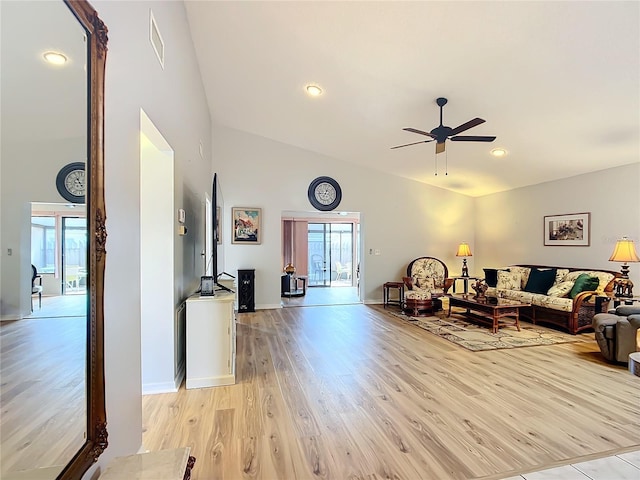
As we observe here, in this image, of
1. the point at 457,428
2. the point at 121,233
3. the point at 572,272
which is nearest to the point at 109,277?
→ the point at 121,233

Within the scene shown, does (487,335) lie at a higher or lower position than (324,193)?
lower

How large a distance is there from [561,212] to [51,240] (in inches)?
291

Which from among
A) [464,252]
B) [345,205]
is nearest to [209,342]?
[345,205]

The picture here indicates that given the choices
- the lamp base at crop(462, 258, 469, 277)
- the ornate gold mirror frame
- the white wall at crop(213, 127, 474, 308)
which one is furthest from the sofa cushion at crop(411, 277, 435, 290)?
the ornate gold mirror frame

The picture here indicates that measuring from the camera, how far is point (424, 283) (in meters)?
7.10

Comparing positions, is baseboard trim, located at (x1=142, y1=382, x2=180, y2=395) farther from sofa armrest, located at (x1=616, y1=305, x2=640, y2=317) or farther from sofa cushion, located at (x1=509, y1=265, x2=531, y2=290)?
sofa cushion, located at (x1=509, y1=265, x2=531, y2=290)

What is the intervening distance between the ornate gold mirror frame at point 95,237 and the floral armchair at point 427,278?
19.2 ft

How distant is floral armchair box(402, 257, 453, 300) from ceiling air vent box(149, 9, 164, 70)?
221 inches

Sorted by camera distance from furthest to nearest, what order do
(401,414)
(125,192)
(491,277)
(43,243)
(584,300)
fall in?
1. (491,277)
2. (584,300)
3. (401,414)
4. (125,192)
5. (43,243)

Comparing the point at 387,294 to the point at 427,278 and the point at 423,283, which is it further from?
the point at 427,278

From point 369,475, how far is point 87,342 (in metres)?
1.68

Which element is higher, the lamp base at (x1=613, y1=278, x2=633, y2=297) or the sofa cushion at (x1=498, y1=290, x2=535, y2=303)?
the lamp base at (x1=613, y1=278, x2=633, y2=297)

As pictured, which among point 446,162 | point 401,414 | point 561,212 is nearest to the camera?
point 401,414

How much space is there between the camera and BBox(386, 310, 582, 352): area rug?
14.5 ft
